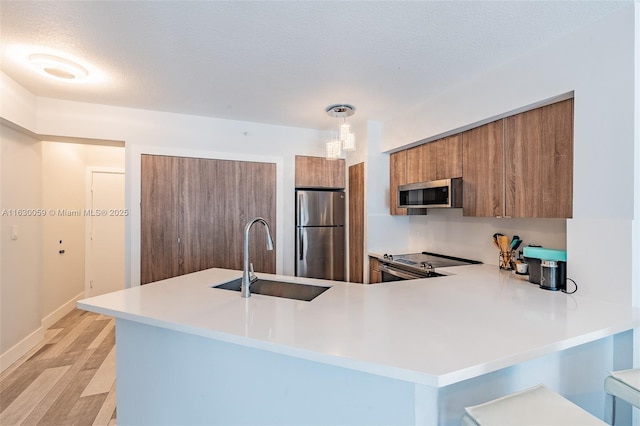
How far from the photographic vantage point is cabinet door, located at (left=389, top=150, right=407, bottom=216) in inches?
131

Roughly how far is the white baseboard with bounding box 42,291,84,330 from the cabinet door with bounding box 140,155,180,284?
4.51 feet

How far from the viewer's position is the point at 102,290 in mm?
4473

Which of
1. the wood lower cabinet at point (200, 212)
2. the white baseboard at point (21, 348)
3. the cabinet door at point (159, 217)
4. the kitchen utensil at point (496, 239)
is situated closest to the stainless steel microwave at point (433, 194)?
the kitchen utensil at point (496, 239)

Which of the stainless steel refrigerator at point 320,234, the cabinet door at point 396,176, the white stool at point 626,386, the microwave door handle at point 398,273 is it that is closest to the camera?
the white stool at point 626,386

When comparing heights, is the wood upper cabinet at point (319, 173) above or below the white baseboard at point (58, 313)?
above

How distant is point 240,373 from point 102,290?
4285 mm

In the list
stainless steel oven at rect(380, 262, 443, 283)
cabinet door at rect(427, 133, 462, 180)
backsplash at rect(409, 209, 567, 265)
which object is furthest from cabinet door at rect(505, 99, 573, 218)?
stainless steel oven at rect(380, 262, 443, 283)

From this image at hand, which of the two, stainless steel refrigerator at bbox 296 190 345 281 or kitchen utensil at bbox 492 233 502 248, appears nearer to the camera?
kitchen utensil at bbox 492 233 502 248

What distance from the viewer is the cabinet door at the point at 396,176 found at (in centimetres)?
332

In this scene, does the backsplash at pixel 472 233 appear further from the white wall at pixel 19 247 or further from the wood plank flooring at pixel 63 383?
the white wall at pixel 19 247

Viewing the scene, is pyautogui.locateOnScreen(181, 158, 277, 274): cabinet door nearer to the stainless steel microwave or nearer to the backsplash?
the stainless steel microwave

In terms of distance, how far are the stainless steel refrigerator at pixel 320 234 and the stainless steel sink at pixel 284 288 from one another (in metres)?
1.74

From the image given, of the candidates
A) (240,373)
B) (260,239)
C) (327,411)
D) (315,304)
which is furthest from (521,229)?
(260,239)

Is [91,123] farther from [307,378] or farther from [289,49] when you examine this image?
[307,378]
